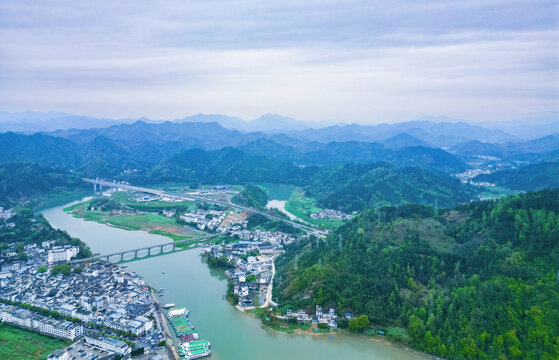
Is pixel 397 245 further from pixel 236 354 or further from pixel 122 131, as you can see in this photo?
pixel 122 131

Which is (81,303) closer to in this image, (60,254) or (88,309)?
(88,309)

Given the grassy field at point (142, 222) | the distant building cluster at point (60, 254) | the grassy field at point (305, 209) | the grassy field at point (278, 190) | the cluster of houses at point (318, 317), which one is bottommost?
the grassy field at point (278, 190)

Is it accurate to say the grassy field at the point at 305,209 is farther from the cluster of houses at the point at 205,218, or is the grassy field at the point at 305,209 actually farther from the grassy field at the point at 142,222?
the grassy field at the point at 142,222

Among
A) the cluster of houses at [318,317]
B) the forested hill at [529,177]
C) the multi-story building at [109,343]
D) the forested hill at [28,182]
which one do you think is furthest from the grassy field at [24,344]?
the forested hill at [529,177]

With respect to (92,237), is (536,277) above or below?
above

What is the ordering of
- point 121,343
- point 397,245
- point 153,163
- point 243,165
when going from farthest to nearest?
point 153,163 < point 243,165 < point 397,245 < point 121,343

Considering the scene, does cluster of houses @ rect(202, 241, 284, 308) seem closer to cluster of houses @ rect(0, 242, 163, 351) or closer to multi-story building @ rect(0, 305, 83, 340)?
cluster of houses @ rect(0, 242, 163, 351)

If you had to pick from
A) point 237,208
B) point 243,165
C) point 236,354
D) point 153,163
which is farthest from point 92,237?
point 153,163
